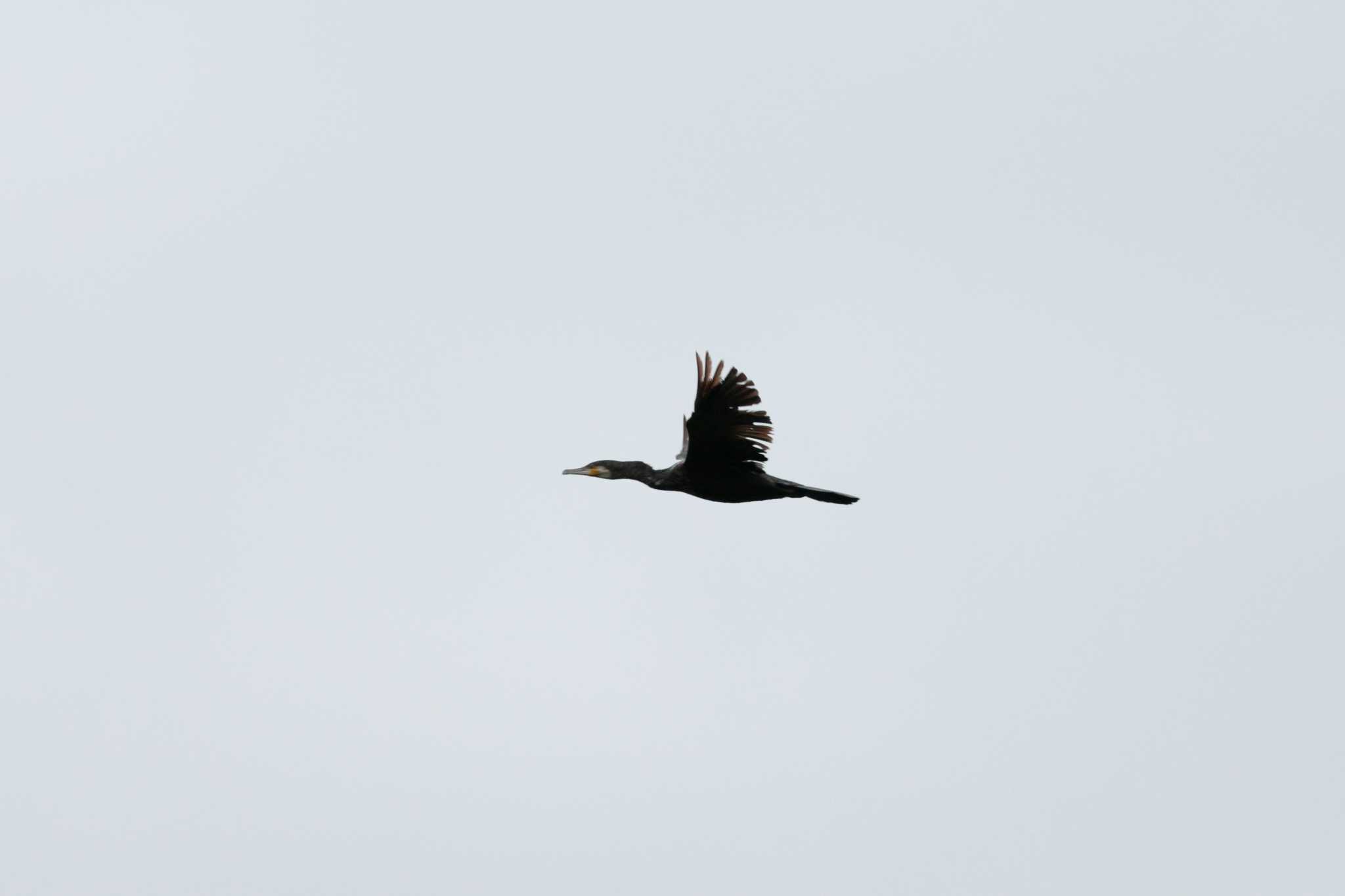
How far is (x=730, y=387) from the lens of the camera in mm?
32656

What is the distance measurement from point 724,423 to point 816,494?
217 centimetres

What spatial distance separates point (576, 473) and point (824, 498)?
3.25m

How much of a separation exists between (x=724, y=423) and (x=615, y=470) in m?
2.40

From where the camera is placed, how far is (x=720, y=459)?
33719 millimetres

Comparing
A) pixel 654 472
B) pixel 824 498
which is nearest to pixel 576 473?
pixel 654 472

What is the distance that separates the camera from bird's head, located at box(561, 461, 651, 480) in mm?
34750

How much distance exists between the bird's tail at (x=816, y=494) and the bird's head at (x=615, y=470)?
1867 mm

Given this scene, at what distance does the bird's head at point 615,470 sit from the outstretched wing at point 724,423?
40.5 inches

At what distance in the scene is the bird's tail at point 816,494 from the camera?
34.4 metres

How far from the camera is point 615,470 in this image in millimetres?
34969

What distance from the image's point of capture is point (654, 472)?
34.6 m

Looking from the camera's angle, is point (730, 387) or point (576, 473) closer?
point (730, 387)

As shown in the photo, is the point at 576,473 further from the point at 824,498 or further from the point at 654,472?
the point at 824,498

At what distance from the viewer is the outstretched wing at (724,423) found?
1283 inches
